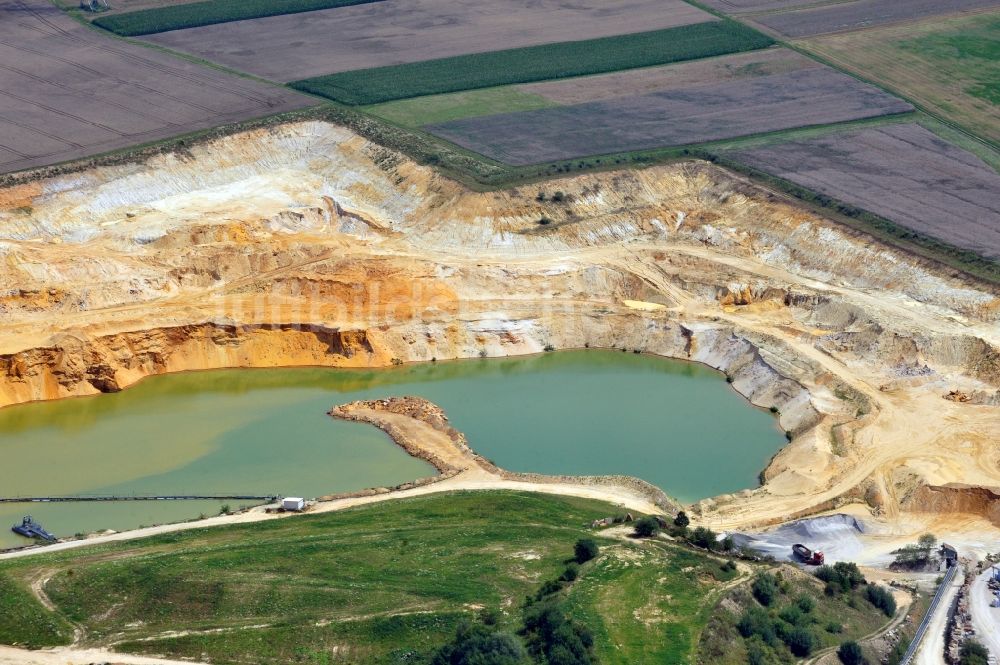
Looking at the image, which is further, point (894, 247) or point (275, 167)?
point (275, 167)

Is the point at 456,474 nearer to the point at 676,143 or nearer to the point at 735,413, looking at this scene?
the point at 735,413

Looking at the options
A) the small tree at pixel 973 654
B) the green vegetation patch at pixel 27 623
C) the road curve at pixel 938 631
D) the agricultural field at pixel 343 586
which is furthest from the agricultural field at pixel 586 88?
the small tree at pixel 973 654

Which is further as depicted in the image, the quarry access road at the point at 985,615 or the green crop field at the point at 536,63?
the green crop field at the point at 536,63

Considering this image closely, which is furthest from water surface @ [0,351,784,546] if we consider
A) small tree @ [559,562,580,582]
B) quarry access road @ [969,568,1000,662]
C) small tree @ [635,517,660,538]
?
quarry access road @ [969,568,1000,662]

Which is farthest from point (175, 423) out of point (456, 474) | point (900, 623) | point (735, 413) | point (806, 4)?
point (806, 4)

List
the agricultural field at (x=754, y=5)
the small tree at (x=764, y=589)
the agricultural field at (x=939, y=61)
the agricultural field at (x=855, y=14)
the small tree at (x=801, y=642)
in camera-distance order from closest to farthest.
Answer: the small tree at (x=801, y=642), the small tree at (x=764, y=589), the agricultural field at (x=939, y=61), the agricultural field at (x=855, y=14), the agricultural field at (x=754, y=5)

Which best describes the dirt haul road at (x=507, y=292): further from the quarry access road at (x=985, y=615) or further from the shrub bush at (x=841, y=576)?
the quarry access road at (x=985, y=615)

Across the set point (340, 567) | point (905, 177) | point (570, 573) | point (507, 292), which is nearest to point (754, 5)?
point (905, 177)

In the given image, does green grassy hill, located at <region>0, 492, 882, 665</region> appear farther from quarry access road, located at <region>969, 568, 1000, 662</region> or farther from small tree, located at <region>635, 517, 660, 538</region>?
quarry access road, located at <region>969, 568, 1000, 662</region>

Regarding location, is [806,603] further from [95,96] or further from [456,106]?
[95,96]
